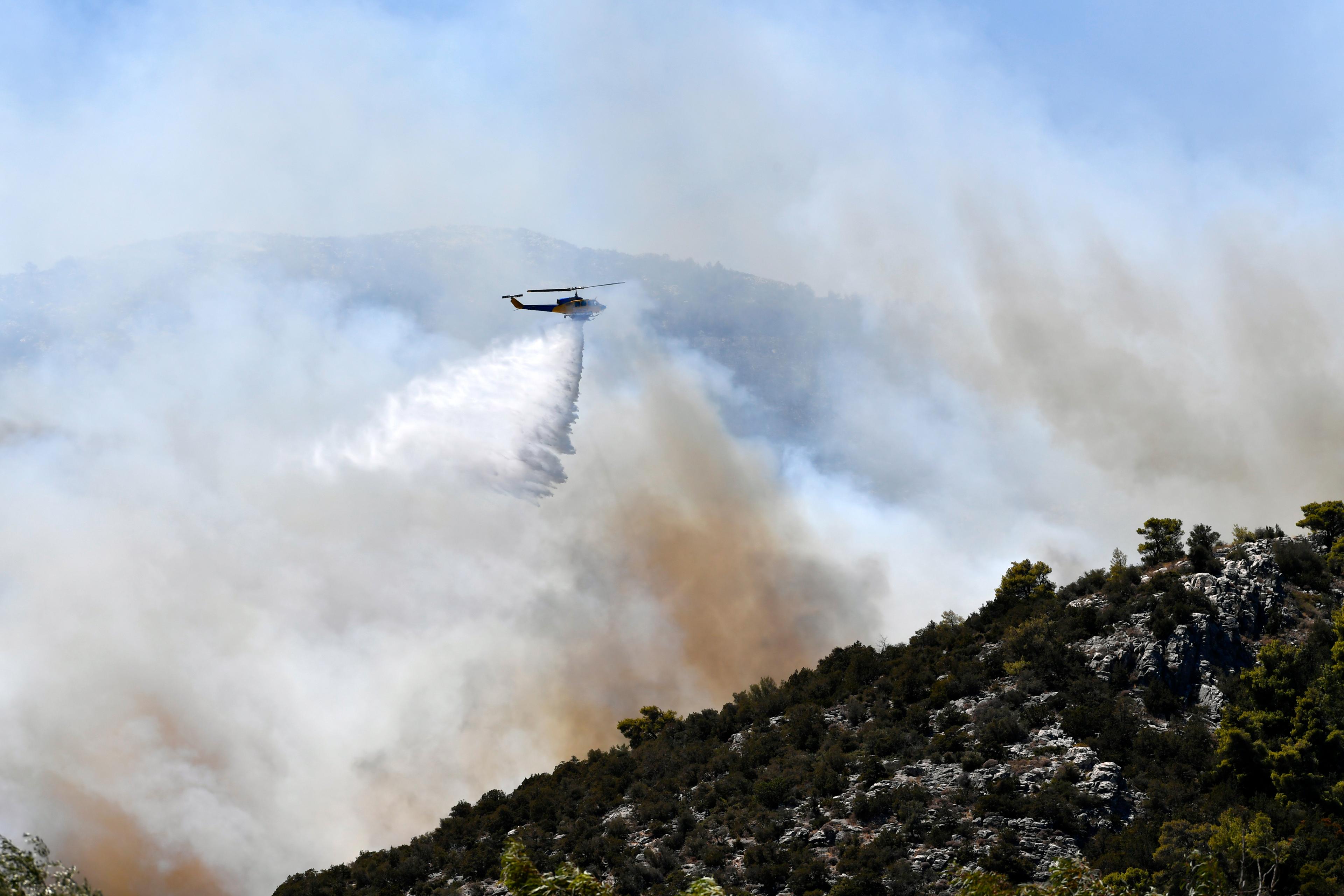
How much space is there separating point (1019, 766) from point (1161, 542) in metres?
26.5

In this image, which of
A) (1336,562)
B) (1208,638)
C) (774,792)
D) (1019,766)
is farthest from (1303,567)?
(774,792)

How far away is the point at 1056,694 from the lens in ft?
162

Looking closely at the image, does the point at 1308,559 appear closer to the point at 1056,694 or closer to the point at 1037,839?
the point at 1056,694

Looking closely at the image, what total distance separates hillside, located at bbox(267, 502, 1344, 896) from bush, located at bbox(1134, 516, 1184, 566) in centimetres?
21

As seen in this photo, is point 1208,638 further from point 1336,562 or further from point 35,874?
point 35,874

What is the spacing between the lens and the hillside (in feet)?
127

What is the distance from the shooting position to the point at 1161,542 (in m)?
63.1

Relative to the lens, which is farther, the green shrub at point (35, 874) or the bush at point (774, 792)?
the bush at point (774, 792)

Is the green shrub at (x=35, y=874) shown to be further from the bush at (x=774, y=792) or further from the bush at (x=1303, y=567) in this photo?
the bush at (x=1303, y=567)

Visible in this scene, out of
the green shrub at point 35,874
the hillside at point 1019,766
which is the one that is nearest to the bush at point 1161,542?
the hillside at point 1019,766

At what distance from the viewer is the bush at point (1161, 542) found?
61562mm

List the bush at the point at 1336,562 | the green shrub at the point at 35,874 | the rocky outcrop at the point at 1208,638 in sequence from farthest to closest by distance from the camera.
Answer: the bush at the point at 1336,562 → the rocky outcrop at the point at 1208,638 → the green shrub at the point at 35,874

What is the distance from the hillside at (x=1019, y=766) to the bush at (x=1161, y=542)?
0.21 meters

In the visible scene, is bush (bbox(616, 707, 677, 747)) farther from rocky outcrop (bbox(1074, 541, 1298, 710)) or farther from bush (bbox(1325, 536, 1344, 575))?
bush (bbox(1325, 536, 1344, 575))
